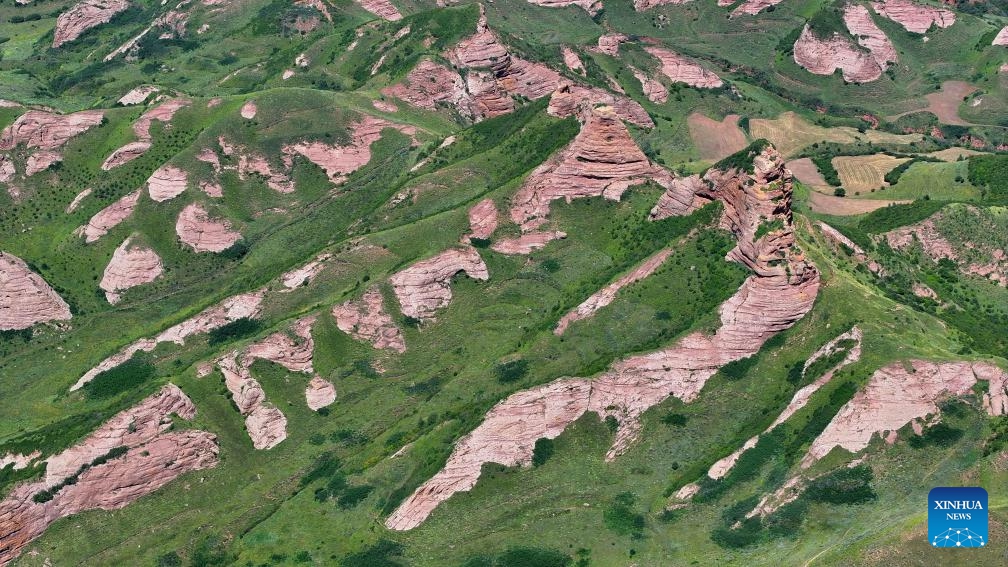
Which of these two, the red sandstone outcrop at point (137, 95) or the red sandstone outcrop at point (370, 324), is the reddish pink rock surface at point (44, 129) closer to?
the red sandstone outcrop at point (137, 95)

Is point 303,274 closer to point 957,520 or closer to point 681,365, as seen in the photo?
point 681,365

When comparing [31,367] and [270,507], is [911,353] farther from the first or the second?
[31,367]

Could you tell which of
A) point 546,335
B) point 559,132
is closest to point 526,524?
point 546,335

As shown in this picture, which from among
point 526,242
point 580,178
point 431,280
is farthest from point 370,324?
point 580,178

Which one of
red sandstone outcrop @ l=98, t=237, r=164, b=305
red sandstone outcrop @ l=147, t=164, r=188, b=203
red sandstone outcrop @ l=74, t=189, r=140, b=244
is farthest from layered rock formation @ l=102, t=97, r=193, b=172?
red sandstone outcrop @ l=98, t=237, r=164, b=305

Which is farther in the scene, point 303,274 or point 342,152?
point 342,152

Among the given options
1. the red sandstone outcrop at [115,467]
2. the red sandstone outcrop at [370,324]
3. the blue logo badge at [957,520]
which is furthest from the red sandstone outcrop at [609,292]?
the blue logo badge at [957,520]

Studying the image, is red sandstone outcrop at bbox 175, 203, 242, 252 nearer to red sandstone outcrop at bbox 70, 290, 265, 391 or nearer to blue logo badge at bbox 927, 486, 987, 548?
red sandstone outcrop at bbox 70, 290, 265, 391
